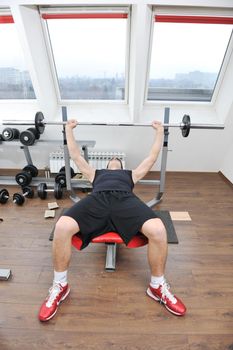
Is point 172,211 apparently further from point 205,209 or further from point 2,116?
point 2,116

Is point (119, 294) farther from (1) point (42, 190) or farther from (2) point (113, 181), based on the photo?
(1) point (42, 190)

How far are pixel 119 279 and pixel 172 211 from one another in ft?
3.75

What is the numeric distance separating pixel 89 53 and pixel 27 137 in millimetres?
1263

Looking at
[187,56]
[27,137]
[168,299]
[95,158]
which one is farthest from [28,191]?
[187,56]

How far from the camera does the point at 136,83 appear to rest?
2848 millimetres

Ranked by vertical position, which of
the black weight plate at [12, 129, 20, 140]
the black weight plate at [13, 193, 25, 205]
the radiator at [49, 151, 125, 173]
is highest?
the black weight plate at [12, 129, 20, 140]

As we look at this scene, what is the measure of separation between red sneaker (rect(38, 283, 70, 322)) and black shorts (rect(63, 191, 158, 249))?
1.04 ft

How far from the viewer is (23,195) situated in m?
2.98

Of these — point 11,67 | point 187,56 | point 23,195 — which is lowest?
point 23,195

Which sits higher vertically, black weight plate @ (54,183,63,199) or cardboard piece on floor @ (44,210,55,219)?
black weight plate @ (54,183,63,199)

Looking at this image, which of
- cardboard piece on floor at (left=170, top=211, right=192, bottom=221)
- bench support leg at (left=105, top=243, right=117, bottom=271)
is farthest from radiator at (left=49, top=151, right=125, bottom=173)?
bench support leg at (left=105, top=243, right=117, bottom=271)

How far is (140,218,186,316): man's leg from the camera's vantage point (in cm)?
159

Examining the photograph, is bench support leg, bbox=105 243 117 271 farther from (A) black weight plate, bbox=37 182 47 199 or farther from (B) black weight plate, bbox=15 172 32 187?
(B) black weight plate, bbox=15 172 32 187

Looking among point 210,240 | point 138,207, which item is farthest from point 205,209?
point 138,207
